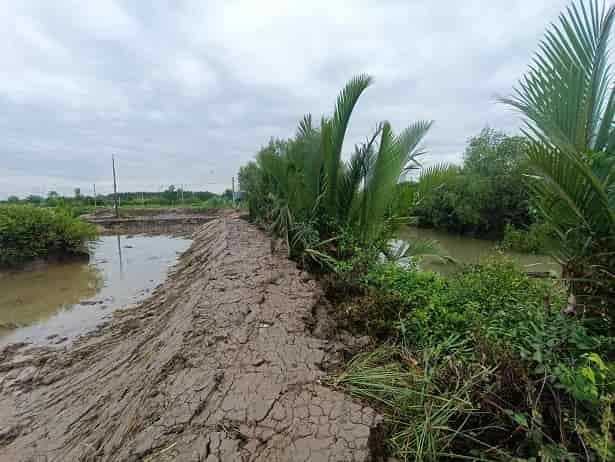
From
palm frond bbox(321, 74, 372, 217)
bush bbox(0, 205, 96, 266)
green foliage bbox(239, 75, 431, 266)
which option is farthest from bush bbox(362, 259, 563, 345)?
bush bbox(0, 205, 96, 266)

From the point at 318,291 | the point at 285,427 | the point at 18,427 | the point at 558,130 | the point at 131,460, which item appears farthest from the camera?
the point at 318,291

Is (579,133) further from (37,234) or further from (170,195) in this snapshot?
Answer: (170,195)

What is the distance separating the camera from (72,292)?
599 cm

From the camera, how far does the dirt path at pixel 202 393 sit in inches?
51.2

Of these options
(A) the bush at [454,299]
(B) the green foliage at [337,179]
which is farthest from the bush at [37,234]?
(A) the bush at [454,299]

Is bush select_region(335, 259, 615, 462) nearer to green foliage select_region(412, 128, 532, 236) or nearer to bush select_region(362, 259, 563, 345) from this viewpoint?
bush select_region(362, 259, 563, 345)

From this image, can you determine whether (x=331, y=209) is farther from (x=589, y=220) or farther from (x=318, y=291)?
(x=589, y=220)

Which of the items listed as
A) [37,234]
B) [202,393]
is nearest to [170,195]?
[37,234]

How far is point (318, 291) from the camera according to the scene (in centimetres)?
319

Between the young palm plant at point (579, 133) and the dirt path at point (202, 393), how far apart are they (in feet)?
4.83

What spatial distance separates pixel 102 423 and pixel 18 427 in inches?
41.9

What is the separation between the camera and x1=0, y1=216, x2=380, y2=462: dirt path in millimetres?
1301

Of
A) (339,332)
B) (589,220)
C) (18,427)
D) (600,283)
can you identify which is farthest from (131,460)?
(589,220)

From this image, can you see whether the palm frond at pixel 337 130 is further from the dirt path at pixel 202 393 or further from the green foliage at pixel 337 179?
the dirt path at pixel 202 393
